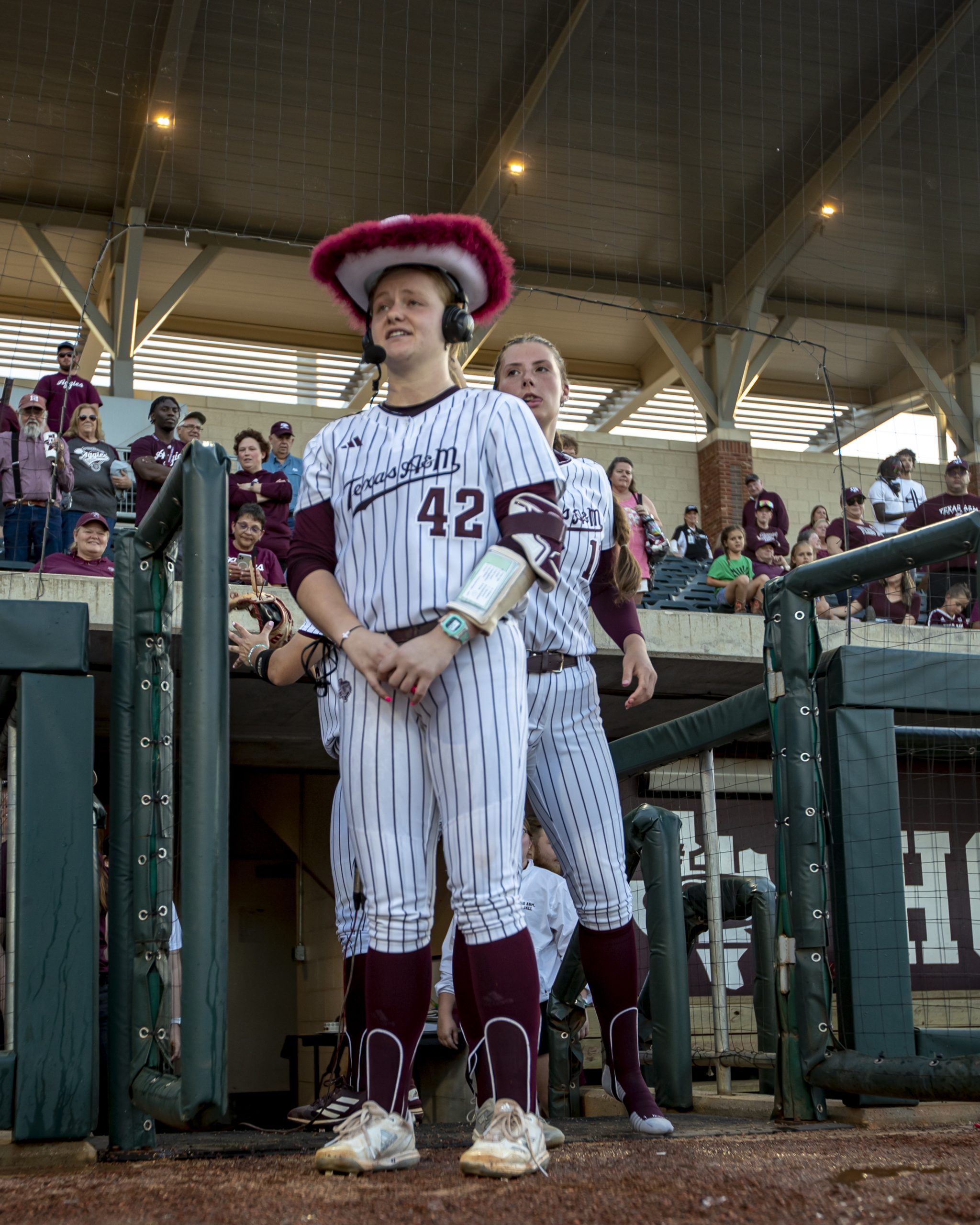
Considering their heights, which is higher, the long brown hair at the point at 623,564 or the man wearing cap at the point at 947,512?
the man wearing cap at the point at 947,512

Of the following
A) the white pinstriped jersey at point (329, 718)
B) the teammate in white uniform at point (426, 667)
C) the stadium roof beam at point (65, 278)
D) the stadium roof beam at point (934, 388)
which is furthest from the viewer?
the stadium roof beam at point (65, 278)

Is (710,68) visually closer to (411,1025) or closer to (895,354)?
(895,354)

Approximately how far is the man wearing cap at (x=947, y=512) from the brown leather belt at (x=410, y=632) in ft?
24.8

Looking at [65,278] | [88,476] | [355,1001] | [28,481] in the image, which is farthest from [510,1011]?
[65,278]

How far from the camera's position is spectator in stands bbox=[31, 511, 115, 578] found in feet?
25.5

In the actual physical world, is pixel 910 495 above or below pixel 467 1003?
above

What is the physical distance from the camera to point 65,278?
49.9 ft

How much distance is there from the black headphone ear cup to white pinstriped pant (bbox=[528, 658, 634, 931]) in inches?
34.9

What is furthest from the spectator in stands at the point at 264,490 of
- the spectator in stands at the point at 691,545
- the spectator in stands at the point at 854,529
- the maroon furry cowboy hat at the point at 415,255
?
the maroon furry cowboy hat at the point at 415,255

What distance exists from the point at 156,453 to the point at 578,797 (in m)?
7.05

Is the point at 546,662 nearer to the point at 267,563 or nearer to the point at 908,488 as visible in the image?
the point at 267,563

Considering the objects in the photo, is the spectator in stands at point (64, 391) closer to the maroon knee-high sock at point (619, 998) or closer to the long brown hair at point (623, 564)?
the long brown hair at point (623, 564)

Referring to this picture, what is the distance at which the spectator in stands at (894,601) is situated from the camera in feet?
31.7

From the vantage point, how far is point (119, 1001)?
281cm
